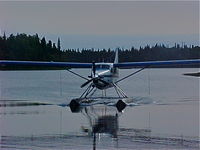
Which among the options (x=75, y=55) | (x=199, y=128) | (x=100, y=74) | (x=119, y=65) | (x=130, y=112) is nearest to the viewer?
(x=199, y=128)

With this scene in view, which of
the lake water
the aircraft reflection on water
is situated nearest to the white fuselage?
the aircraft reflection on water

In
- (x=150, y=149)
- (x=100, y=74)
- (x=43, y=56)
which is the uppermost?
(x=43, y=56)

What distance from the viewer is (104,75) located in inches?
716

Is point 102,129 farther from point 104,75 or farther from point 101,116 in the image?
point 104,75

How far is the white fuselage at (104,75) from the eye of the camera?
17.9 meters

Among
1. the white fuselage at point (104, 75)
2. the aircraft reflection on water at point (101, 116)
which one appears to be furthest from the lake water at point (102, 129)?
the white fuselage at point (104, 75)

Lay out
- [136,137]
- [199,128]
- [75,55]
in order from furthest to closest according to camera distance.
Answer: [75,55] < [199,128] < [136,137]

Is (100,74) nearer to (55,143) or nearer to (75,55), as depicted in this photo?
(55,143)

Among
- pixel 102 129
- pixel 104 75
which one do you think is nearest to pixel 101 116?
pixel 102 129

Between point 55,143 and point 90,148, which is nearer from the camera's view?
point 90,148

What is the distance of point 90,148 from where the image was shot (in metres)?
8.21

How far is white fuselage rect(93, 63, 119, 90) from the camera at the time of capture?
17859 mm

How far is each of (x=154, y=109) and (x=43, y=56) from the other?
2115 inches

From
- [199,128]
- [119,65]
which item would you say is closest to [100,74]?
[119,65]
